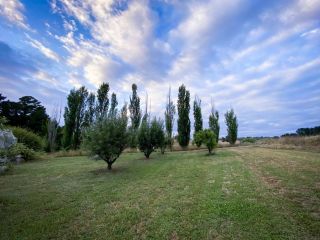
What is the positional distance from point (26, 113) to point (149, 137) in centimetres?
3545

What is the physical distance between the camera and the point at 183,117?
33844 mm

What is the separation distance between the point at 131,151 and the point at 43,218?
24352 millimetres

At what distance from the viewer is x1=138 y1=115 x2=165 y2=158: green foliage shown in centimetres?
2173

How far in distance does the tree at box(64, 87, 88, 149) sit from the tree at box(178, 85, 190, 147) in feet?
49.1

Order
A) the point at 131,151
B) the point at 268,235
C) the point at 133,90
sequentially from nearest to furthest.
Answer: the point at 268,235 → the point at 131,151 → the point at 133,90

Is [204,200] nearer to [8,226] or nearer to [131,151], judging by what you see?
[8,226]

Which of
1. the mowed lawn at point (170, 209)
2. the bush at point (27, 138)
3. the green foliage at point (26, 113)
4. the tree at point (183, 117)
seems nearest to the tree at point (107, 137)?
the mowed lawn at point (170, 209)

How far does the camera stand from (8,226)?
18.0 ft

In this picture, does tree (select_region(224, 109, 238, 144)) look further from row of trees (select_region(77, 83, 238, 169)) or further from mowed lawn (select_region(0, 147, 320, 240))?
mowed lawn (select_region(0, 147, 320, 240))

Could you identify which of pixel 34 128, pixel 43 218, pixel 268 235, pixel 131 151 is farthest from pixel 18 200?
pixel 34 128

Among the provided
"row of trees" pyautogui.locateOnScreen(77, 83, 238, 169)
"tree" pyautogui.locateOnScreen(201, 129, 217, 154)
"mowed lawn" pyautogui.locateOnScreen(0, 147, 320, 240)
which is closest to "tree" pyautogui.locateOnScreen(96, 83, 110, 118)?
"row of trees" pyautogui.locateOnScreen(77, 83, 238, 169)

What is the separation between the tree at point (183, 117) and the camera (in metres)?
33.1

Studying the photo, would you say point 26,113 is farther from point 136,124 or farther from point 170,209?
point 170,209

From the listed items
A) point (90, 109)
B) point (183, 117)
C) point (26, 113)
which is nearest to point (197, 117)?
point (183, 117)
